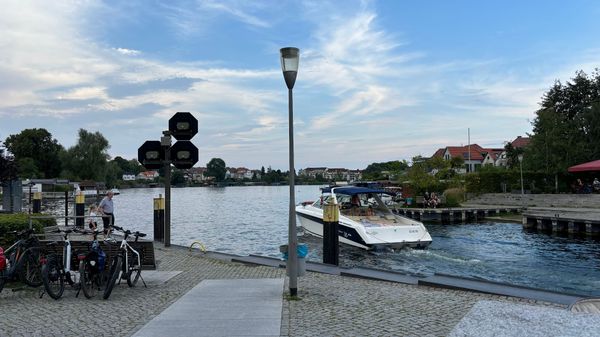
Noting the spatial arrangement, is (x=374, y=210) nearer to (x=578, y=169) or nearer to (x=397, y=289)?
(x=397, y=289)

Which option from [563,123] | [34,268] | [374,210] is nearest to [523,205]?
[563,123]

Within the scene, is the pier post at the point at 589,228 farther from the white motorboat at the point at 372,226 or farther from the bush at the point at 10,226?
the bush at the point at 10,226

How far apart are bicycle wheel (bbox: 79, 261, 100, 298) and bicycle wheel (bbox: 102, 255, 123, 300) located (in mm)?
281

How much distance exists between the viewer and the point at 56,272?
8234 mm

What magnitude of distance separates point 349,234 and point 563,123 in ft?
131

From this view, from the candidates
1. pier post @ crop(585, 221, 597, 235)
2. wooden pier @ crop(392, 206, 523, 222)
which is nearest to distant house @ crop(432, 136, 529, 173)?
wooden pier @ crop(392, 206, 523, 222)

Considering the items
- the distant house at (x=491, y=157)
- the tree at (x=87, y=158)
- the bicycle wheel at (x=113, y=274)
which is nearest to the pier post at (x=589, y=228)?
the bicycle wheel at (x=113, y=274)

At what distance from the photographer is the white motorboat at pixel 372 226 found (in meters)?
19.8

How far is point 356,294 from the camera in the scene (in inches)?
336

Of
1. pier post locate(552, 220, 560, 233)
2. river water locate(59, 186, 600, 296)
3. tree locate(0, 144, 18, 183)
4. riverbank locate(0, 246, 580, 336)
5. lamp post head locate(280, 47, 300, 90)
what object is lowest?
river water locate(59, 186, 600, 296)

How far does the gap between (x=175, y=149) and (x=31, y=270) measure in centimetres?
695

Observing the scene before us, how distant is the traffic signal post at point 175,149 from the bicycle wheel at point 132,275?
19.5ft

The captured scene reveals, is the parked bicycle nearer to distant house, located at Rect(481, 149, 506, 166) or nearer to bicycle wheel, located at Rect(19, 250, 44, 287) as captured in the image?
bicycle wheel, located at Rect(19, 250, 44, 287)

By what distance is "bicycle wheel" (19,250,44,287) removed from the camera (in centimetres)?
827
